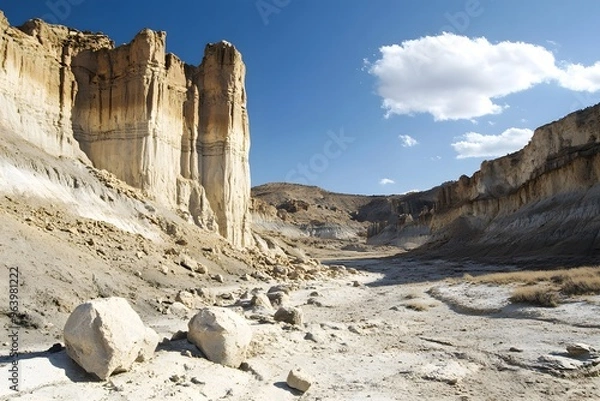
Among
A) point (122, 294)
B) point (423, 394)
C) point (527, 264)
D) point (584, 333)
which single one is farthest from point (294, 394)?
point (527, 264)

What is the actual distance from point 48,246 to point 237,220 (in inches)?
879

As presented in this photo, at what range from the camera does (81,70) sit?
97.3 feet

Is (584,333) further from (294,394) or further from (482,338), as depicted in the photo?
(294,394)

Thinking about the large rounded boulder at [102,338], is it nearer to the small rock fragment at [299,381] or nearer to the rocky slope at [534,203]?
the small rock fragment at [299,381]

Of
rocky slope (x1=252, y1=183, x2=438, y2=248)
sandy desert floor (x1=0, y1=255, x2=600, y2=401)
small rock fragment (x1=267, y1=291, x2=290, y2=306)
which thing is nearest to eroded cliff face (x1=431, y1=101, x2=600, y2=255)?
sandy desert floor (x1=0, y1=255, x2=600, y2=401)

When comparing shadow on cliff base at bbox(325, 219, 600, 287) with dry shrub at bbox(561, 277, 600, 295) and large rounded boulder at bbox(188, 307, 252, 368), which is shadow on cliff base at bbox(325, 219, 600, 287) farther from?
large rounded boulder at bbox(188, 307, 252, 368)

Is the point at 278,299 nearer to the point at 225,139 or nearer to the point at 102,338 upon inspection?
the point at 102,338

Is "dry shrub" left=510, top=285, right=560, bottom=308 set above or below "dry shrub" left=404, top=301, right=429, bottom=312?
A: above

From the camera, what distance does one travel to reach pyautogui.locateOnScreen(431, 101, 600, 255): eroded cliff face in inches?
1270

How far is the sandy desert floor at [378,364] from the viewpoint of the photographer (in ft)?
19.8

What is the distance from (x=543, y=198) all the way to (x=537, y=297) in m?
32.5

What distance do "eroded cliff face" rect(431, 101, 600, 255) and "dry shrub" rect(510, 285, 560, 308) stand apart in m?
16.9

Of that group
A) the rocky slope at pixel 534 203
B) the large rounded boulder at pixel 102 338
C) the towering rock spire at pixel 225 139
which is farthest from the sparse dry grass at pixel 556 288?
the towering rock spire at pixel 225 139

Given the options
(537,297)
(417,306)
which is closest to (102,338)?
(417,306)
